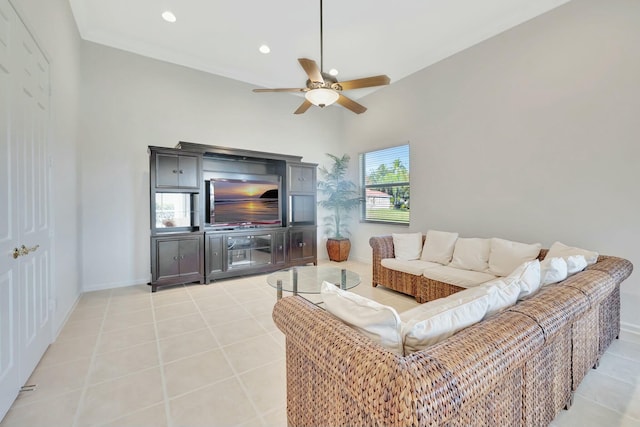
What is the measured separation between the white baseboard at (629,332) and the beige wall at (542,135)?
1.8 inches

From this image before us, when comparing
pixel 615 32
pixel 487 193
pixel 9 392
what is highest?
pixel 615 32

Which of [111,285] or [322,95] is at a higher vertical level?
[322,95]

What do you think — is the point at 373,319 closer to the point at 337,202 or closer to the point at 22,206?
the point at 22,206

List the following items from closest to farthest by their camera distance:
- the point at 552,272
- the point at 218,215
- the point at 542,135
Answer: the point at 552,272 → the point at 542,135 → the point at 218,215

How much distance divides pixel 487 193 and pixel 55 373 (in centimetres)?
472

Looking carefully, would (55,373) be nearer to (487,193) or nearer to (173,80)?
(173,80)

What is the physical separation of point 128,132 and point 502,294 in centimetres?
481

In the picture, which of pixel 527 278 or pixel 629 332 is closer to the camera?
pixel 527 278

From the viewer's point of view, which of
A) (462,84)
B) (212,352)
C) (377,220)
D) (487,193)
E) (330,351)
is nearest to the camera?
(330,351)

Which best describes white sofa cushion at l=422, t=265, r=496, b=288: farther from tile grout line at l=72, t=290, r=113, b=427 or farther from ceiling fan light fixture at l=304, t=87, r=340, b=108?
tile grout line at l=72, t=290, r=113, b=427

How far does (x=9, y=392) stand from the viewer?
5.30ft

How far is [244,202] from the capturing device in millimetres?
4703

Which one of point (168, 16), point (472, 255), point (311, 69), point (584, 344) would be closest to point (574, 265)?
point (584, 344)

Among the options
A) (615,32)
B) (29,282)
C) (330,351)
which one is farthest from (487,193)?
(29,282)
